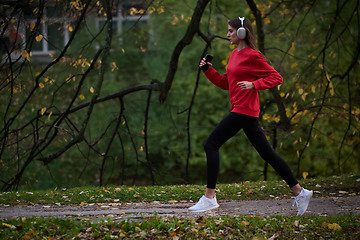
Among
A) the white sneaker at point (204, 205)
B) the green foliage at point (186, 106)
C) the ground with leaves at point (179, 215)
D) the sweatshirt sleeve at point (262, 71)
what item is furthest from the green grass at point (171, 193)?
the green foliage at point (186, 106)

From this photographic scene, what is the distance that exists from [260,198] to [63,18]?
4.41m

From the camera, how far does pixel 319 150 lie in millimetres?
14109

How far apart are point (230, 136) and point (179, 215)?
3.23ft

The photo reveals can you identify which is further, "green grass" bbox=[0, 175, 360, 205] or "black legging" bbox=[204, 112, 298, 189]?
"green grass" bbox=[0, 175, 360, 205]

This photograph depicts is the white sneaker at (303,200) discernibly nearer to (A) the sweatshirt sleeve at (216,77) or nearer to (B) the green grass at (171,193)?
(A) the sweatshirt sleeve at (216,77)

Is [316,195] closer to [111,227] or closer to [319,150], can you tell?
[111,227]

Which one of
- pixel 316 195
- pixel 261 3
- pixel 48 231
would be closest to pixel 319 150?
pixel 261 3

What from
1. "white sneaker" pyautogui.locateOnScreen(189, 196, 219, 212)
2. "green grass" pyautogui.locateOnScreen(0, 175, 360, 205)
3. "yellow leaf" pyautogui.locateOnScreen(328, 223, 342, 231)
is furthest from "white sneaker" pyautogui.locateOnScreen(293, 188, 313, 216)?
"green grass" pyautogui.locateOnScreen(0, 175, 360, 205)

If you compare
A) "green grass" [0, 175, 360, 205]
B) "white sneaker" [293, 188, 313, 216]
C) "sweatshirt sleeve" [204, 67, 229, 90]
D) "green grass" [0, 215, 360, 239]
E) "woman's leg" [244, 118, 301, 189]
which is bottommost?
"green grass" [0, 175, 360, 205]

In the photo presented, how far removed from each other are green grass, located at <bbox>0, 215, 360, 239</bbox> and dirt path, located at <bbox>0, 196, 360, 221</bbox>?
0.33m

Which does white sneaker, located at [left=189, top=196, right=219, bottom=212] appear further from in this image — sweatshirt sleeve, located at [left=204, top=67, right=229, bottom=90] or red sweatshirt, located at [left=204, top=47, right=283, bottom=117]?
sweatshirt sleeve, located at [left=204, top=67, right=229, bottom=90]

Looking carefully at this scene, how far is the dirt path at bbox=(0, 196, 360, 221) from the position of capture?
5461mm

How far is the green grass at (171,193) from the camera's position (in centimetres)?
699

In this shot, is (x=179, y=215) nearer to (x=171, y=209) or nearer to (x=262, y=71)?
(x=171, y=209)
